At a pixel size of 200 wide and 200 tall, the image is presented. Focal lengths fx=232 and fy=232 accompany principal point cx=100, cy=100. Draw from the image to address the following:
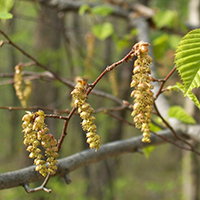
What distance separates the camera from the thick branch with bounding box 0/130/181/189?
2.89 ft

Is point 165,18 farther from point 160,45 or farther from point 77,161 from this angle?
point 77,161

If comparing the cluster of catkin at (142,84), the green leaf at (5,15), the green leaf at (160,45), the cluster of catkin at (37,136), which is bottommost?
the cluster of catkin at (37,136)

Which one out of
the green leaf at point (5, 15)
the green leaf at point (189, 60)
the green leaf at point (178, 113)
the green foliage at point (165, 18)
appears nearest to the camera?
the green leaf at point (189, 60)

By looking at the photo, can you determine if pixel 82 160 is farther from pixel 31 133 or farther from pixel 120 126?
pixel 120 126

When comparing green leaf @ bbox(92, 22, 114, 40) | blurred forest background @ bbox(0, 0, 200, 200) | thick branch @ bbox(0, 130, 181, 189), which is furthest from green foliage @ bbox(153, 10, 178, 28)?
thick branch @ bbox(0, 130, 181, 189)

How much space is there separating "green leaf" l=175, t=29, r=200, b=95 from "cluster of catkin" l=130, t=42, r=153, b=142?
150 mm

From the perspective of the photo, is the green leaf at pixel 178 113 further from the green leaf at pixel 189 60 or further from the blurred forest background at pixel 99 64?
the green leaf at pixel 189 60

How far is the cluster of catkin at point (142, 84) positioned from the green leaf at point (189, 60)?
0.49ft

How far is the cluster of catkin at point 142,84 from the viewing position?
57 cm

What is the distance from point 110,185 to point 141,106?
4945mm

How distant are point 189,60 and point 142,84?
223mm

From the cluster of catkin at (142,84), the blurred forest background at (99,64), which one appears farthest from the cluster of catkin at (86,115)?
the blurred forest background at (99,64)

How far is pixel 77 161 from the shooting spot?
Result: 111cm

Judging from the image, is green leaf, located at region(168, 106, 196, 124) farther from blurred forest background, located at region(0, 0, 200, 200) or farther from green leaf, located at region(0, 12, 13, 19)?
green leaf, located at region(0, 12, 13, 19)
